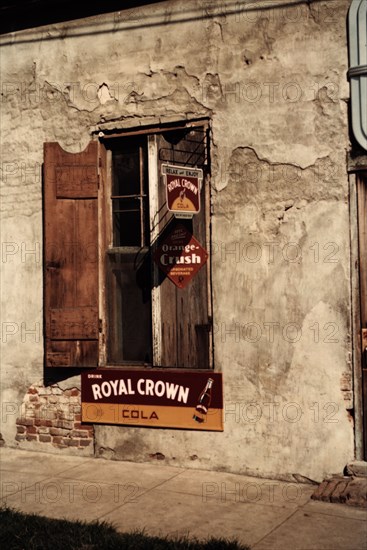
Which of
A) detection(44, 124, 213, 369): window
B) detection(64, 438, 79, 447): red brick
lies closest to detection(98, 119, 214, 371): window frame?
detection(44, 124, 213, 369): window

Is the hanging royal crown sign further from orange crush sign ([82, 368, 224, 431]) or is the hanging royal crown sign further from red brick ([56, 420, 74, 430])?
red brick ([56, 420, 74, 430])

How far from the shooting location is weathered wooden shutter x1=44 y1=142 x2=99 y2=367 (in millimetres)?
7445

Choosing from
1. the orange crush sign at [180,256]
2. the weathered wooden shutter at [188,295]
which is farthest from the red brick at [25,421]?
the orange crush sign at [180,256]

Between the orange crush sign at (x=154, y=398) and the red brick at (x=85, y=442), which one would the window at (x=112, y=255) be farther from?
the red brick at (x=85, y=442)

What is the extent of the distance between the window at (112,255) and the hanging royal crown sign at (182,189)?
0.49 metres

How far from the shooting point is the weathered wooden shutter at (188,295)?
23.3ft

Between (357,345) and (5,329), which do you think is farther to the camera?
(5,329)

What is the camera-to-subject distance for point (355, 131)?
6367 millimetres

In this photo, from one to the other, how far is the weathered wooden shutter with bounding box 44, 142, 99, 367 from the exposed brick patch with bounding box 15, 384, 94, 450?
459 mm

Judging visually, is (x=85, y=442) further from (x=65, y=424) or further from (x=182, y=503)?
(x=182, y=503)

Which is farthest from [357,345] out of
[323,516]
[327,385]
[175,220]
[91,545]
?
[91,545]

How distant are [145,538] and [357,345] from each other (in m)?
2.45

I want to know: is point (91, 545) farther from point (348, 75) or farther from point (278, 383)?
point (348, 75)

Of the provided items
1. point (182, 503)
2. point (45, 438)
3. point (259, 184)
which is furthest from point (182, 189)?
point (45, 438)
